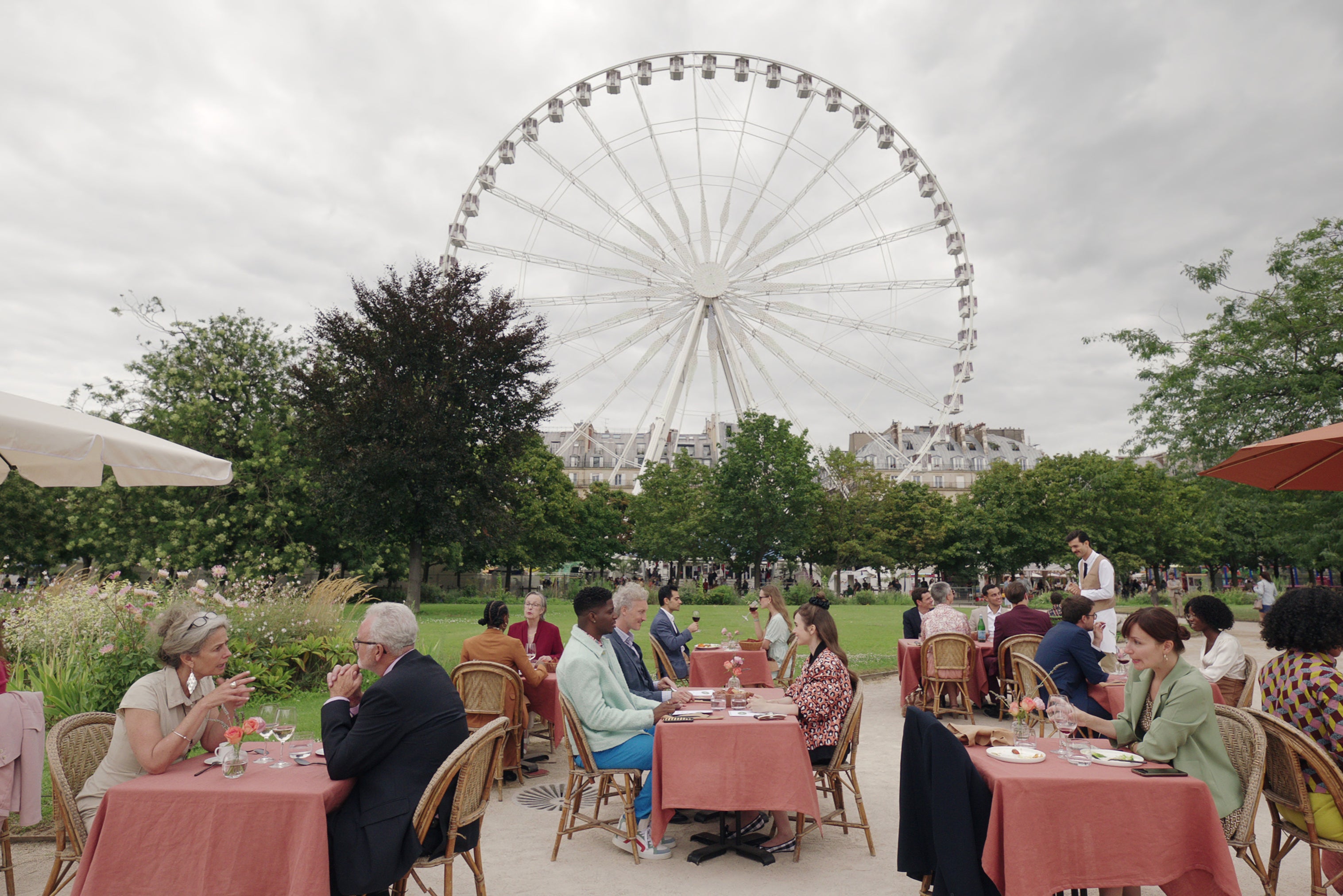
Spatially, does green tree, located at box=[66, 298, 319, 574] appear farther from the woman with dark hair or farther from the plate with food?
the plate with food

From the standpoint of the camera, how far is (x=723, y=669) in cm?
831

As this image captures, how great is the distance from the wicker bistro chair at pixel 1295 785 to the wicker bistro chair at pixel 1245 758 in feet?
0.15

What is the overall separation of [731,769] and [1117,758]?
1951mm

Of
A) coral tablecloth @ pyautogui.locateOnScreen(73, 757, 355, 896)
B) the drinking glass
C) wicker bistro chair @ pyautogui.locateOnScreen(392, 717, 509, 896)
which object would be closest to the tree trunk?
the drinking glass

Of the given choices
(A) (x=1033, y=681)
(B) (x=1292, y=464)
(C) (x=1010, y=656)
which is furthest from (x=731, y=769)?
(C) (x=1010, y=656)

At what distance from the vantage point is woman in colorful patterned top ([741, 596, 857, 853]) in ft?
16.7

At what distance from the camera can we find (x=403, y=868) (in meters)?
3.38

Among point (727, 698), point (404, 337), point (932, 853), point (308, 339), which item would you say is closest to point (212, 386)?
point (308, 339)

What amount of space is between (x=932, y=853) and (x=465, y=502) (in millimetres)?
16738

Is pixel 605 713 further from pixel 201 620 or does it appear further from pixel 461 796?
pixel 201 620

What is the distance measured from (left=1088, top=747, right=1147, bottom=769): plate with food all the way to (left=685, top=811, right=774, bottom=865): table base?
1.95 m

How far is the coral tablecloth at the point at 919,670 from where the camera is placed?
9.39 metres

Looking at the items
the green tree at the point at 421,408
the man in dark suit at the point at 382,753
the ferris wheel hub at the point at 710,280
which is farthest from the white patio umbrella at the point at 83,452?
the ferris wheel hub at the point at 710,280

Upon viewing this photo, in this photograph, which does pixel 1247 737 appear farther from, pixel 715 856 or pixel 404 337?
pixel 404 337
